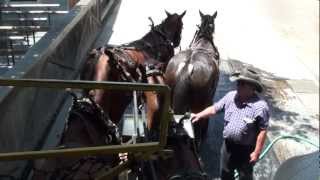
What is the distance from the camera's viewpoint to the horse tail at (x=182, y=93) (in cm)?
749

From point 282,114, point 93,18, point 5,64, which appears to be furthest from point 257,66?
point 5,64

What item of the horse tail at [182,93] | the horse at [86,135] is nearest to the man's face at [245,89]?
the horse at [86,135]

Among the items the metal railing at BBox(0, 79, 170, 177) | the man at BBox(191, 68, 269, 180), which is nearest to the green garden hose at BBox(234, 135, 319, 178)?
the man at BBox(191, 68, 269, 180)

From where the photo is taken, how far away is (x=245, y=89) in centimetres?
571

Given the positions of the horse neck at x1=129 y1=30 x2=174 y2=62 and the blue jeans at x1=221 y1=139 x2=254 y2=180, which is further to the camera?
the horse neck at x1=129 y1=30 x2=174 y2=62

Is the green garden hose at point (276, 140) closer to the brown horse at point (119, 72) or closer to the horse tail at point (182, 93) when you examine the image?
the horse tail at point (182, 93)

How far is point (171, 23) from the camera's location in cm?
962

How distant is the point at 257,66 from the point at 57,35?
5719mm

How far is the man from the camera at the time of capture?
18.8 ft

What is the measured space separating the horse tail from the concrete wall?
1897mm

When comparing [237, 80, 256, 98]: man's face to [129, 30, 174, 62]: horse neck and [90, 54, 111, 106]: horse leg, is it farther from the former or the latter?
[129, 30, 174, 62]: horse neck

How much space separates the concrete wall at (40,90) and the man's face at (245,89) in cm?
229

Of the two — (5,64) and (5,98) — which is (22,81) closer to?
(5,98)

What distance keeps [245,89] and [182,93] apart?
73.6 inches
